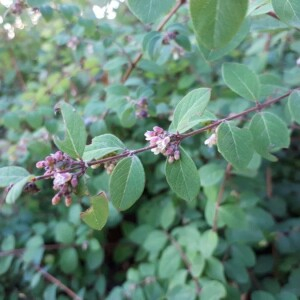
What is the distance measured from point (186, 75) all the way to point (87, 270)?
2.62 feet

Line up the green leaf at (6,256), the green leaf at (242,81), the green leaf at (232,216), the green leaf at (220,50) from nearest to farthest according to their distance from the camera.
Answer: the green leaf at (220,50)
the green leaf at (242,81)
the green leaf at (232,216)
the green leaf at (6,256)

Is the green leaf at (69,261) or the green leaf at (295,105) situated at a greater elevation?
the green leaf at (295,105)

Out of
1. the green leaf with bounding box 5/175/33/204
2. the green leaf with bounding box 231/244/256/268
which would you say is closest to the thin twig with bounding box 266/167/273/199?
the green leaf with bounding box 231/244/256/268

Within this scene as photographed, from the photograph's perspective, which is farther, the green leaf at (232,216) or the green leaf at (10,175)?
the green leaf at (232,216)

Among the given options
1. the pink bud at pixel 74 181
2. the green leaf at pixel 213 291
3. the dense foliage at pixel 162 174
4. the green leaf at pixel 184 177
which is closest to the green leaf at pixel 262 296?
the dense foliage at pixel 162 174

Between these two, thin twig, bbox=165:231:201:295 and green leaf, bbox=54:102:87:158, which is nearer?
green leaf, bbox=54:102:87:158

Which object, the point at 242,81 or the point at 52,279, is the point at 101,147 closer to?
the point at 242,81

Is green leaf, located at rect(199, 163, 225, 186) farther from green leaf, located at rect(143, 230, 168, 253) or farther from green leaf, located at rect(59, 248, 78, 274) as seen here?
green leaf, located at rect(59, 248, 78, 274)

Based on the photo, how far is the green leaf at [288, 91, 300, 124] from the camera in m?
0.69

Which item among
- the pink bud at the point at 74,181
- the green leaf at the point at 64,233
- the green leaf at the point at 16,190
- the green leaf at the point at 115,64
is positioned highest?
the green leaf at the point at 16,190

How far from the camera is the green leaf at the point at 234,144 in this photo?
0.62 metres

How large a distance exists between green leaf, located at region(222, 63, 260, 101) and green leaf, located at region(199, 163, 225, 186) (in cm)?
37

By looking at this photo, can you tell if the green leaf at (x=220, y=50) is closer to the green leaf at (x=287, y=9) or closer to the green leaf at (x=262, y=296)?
the green leaf at (x=287, y=9)

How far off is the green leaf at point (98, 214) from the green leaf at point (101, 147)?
61 millimetres
